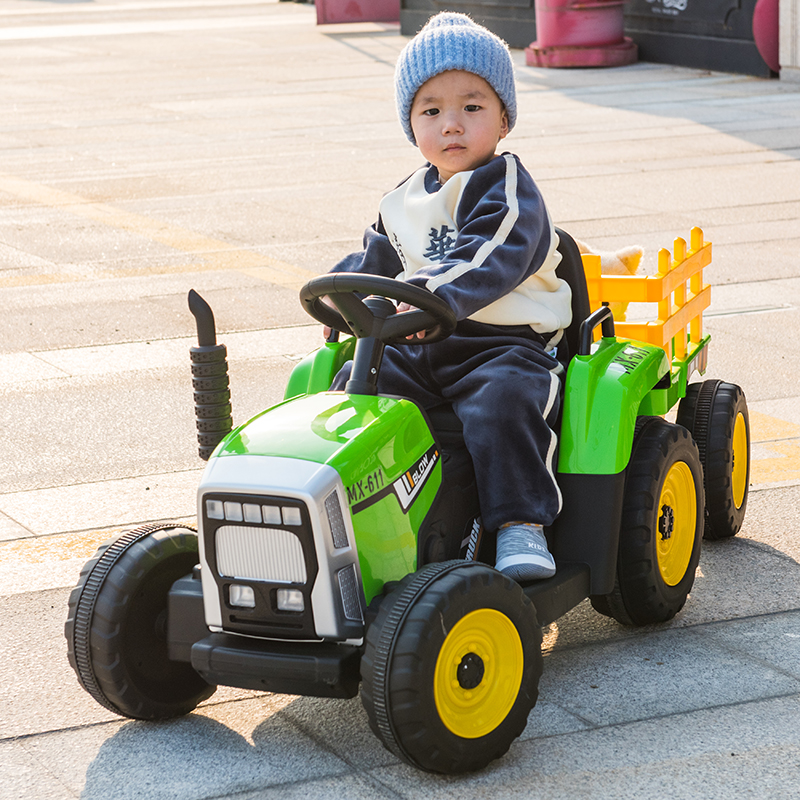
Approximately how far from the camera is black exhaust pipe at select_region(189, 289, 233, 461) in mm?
3309

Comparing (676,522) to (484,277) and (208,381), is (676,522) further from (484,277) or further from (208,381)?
(208,381)

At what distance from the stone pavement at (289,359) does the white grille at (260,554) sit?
0.49 meters

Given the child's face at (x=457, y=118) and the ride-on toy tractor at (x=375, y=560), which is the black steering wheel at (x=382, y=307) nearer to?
the ride-on toy tractor at (x=375, y=560)

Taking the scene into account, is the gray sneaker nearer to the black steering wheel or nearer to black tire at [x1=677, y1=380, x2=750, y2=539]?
the black steering wheel

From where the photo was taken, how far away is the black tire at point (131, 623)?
3158 millimetres

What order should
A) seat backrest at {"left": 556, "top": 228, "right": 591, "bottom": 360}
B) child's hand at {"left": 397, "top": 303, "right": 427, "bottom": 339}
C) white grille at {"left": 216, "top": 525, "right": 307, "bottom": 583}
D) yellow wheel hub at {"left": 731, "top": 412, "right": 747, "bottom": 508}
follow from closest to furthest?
white grille at {"left": 216, "top": 525, "right": 307, "bottom": 583}
child's hand at {"left": 397, "top": 303, "right": 427, "bottom": 339}
seat backrest at {"left": 556, "top": 228, "right": 591, "bottom": 360}
yellow wheel hub at {"left": 731, "top": 412, "right": 747, "bottom": 508}

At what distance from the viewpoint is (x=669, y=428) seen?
3.81 meters

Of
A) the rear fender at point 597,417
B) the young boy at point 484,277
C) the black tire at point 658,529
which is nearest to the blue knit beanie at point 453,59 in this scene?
the young boy at point 484,277

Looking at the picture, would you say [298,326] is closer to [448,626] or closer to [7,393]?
[7,393]

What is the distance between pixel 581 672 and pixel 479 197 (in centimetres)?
130

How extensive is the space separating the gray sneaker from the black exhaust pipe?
2.49 ft

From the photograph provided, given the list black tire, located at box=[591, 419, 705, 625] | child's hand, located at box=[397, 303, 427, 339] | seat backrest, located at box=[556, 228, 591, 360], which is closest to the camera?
child's hand, located at box=[397, 303, 427, 339]

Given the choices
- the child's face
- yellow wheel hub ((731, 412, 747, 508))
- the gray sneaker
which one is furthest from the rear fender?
yellow wheel hub ((731, 412, 747, 508))

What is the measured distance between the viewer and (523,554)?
130 inches
